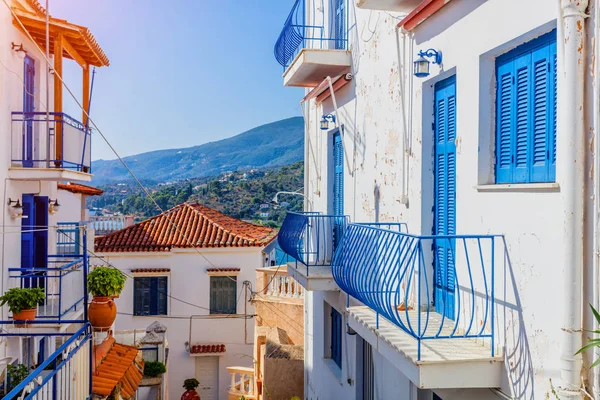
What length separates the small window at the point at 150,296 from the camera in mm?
22453

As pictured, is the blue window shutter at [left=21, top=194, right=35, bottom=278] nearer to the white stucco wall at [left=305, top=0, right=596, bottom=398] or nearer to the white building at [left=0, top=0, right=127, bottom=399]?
the white building at [left=0, top=0, right=127, bottom=399]

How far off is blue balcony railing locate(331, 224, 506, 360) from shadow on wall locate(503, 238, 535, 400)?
14 centimetres

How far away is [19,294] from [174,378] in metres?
14.4

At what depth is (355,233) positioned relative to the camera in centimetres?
669

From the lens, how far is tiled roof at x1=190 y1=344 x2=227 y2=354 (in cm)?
2220

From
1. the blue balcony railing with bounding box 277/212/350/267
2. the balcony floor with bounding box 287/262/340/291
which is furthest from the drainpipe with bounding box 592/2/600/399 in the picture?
the blue balcony railing with bounding box 277/212/350/267

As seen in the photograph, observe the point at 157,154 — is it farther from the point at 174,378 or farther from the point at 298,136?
the point at 174,378

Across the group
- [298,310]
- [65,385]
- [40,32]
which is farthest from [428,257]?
[298,310]

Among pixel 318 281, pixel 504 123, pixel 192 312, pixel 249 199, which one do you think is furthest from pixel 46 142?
pixel 249 199

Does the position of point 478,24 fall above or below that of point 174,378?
above

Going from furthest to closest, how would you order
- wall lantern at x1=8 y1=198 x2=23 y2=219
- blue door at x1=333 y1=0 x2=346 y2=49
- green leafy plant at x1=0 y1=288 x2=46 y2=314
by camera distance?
1. wall lantern at x1=8 y1=198 x2=23 y2=219
2. blue door at x1=333 y1=0 x2=346 y2=49
3. green leafy plant at x1=0 y1=288 x2=46 y2=314

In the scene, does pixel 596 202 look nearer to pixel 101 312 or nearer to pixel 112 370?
pixel 101 312

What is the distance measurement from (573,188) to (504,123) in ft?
4.35

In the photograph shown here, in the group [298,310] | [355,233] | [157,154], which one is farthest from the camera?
[157,154]
